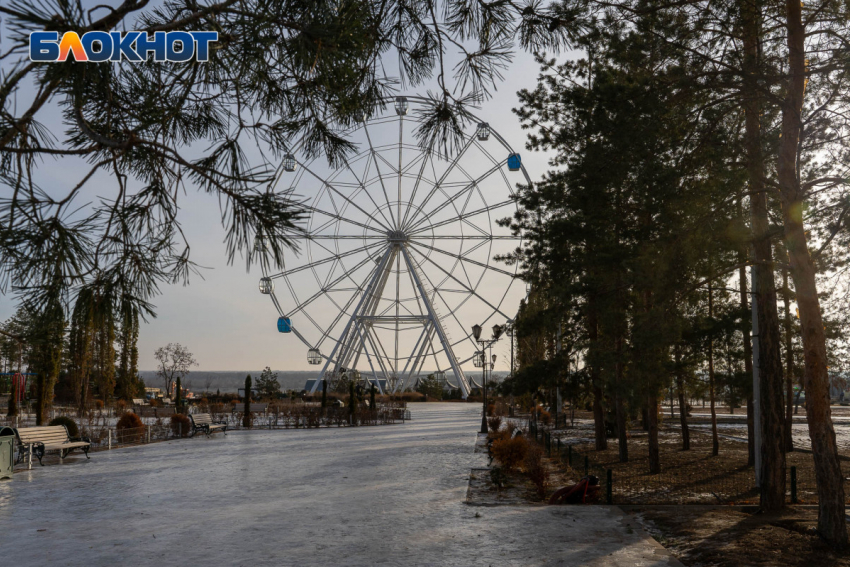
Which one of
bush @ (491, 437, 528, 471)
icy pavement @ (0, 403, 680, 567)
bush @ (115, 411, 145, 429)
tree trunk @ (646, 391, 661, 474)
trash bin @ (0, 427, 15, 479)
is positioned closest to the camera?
icy pavement @ (0, 403, 680, 567)

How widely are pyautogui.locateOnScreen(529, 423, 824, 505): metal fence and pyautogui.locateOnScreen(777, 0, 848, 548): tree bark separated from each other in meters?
2.68

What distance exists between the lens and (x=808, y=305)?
329 inches

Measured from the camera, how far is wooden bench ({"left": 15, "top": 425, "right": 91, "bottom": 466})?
51.1 ft

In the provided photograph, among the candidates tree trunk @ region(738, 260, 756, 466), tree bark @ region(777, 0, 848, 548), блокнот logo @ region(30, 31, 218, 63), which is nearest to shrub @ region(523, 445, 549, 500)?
tree bark @ region(777, 0, 848, 548)

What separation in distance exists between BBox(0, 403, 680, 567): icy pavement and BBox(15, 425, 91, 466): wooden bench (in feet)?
2.06

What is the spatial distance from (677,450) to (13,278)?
68.1 feet

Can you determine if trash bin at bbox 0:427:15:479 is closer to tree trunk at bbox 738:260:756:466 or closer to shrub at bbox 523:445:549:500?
shrub at bbox 523:445:549:500

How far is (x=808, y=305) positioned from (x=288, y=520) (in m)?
7.61

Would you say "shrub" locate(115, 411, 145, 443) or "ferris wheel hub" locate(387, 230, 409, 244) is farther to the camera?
"ferris wheel hub" locate(387, 230, 409, 244)

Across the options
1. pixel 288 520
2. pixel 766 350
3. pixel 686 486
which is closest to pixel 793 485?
pixel 766 350

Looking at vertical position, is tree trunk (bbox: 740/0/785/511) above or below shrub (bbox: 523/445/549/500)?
above

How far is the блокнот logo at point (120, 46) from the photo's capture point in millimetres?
1972

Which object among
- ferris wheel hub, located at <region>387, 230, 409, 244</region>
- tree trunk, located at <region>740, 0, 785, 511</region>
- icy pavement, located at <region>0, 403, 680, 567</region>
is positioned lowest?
icy pavement, located at <region>0, 403, 680, 567</region>

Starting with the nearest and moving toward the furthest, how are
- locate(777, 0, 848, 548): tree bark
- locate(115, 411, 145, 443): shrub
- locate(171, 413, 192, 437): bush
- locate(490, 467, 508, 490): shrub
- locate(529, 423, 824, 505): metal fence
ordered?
locate(777, 0, 848, 548): tree bark
locate(529, 423, 824, 505): metal fence
locate(490, 467, 508, 490): shrub
locate(115, 411, 145, 443): shrub
locate(171, 413, 192, 437): bush
